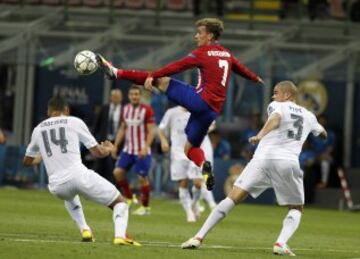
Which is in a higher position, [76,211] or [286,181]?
[286,181]

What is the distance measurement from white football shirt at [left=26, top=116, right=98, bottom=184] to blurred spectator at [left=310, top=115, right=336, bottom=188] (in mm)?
16609

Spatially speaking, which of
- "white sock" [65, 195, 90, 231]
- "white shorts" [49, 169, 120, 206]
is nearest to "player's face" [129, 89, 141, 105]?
"white sock" [65, 195, 90, 231]

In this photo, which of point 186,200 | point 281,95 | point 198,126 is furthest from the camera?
point 186,200

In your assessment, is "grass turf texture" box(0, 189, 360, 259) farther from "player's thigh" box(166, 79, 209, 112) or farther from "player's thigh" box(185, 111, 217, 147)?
"player's thigh" box(166, 79, 209, 112)

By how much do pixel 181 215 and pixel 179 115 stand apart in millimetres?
1842

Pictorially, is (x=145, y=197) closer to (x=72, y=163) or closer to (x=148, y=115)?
(x=148, y=115)

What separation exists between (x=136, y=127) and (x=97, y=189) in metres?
9.94

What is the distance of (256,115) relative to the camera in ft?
103

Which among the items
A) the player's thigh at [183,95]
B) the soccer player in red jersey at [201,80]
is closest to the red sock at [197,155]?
the soccer player in red jersey at [201,80]

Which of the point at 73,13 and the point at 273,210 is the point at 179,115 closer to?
the point at 273,210

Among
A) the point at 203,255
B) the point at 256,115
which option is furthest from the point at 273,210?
the point at 203,255

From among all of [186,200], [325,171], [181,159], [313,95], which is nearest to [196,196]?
[186,200]

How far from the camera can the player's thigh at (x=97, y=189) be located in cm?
1518

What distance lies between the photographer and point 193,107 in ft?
53.9
